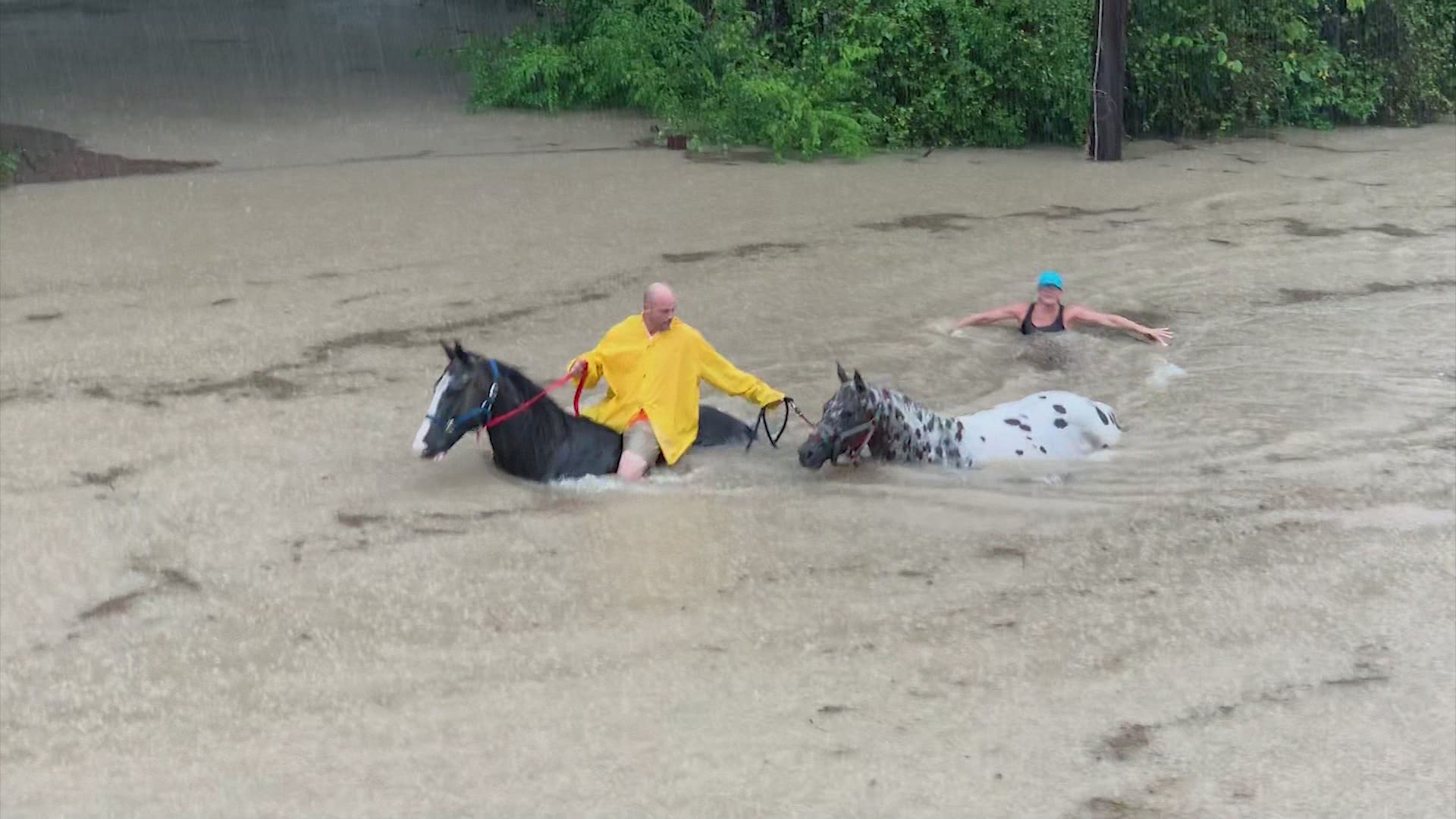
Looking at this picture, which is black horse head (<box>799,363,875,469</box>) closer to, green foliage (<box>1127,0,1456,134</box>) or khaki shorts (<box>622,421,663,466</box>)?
khaki shorts (<box>622,421,663,466</box>)

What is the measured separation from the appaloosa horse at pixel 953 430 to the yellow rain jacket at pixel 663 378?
0.49 meters

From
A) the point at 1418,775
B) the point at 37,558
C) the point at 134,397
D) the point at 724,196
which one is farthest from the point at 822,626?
the point at 724,196

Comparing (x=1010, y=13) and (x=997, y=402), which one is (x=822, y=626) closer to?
(x=997, y=402)

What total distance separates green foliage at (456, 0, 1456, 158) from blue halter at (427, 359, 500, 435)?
A: 35.2ft

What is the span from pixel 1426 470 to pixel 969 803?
14.5 ft

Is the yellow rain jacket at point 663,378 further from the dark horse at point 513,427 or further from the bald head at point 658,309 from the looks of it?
the dark horse at point 513,427

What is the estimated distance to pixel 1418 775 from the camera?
5543 mm

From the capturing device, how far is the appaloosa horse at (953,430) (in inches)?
325

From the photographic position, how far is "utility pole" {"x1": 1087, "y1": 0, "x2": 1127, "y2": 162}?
58.6ft

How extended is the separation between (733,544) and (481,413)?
4.55 feet

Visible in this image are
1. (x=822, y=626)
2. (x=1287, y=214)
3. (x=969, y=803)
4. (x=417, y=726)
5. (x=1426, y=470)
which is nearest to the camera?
(x=969, y=803)

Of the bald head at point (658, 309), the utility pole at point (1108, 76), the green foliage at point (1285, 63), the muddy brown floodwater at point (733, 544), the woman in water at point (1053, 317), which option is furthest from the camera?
the green foliage at point (1285, 63)

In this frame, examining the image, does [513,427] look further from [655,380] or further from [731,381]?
[731,381]

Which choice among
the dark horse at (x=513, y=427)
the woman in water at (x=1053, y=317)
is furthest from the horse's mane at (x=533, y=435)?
the woman in water at (x=1053, y=317)
